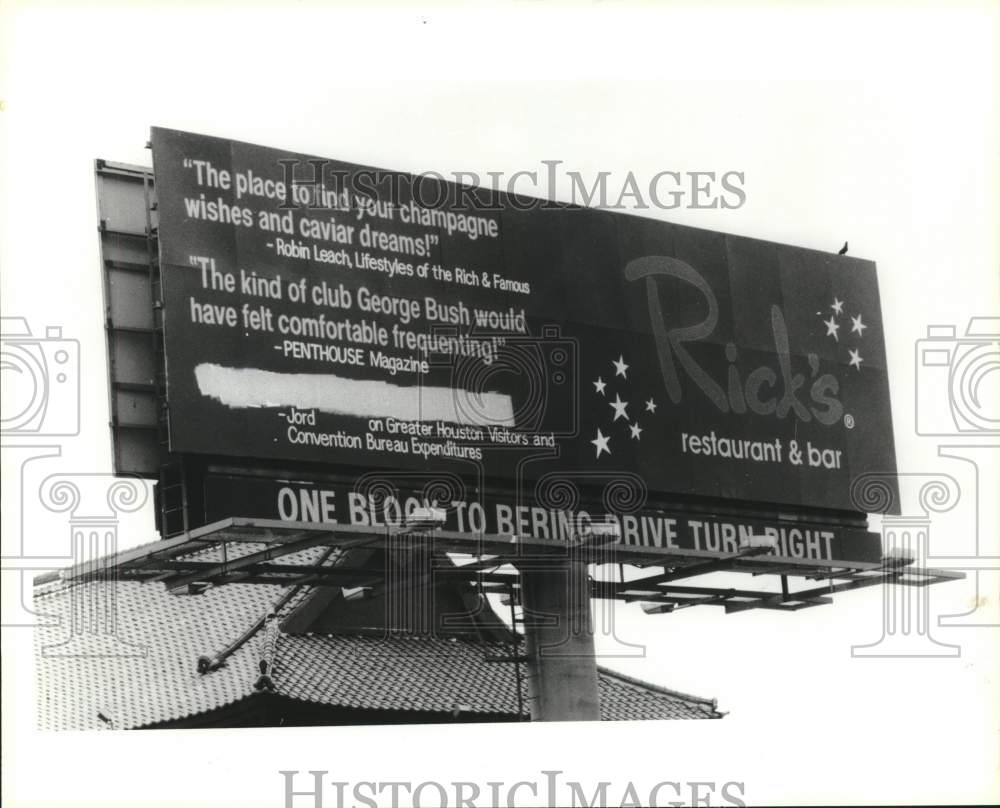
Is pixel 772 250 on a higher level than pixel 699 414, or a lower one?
higher

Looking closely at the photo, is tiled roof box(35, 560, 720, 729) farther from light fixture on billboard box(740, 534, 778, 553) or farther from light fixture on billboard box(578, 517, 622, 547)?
light fixture on billboard box(740, 534, 778, 553)

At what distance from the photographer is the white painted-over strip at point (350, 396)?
53.0 feet

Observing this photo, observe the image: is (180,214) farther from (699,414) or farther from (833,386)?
(833,386)

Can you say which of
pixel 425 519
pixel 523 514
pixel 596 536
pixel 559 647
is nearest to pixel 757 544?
pixel 596 536

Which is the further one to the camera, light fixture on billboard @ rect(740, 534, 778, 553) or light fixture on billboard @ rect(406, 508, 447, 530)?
light fixture on billboard @ rect(740, 534, 778, 553)

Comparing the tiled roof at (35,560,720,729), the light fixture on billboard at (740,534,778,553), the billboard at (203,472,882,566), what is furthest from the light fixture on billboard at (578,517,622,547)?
the tiled roof at (35,560,720,729)

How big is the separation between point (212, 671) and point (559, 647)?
3.58 m

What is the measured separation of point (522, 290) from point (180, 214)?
11.3 feet

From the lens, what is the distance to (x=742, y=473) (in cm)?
1934

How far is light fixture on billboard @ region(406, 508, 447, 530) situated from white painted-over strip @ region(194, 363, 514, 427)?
3.01ft

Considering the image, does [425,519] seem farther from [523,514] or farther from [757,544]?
[757,544]

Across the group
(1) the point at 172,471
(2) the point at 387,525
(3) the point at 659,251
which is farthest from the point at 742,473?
(1) the point at 172,471

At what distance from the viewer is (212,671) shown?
1930 centimetres

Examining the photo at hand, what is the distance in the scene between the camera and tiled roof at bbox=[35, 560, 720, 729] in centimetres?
1869
